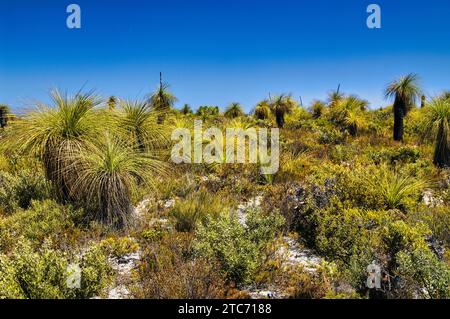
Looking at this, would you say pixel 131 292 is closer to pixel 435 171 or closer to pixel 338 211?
pixel 338 211

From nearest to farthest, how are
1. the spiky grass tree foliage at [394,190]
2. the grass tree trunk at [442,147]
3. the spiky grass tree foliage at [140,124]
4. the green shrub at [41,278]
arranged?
the green shrub at [41,278], the spiky grass tree foliage at [394,190], the spiky grass tree foliage at [140,124], the grass tree trunk at [442,147]

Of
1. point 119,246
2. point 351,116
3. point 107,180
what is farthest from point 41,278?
point 351,116

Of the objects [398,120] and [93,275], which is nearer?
[93,275]

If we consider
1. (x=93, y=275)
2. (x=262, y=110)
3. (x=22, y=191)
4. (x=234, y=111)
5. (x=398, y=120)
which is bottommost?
(x=93, y=275)

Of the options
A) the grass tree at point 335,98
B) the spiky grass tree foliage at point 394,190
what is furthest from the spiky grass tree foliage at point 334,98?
the spiky grass tree foliage at point 394,190

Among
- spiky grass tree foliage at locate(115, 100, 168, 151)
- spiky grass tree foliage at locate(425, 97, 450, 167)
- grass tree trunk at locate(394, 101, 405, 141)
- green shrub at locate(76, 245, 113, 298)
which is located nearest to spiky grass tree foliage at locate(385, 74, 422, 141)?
grass tree trunk at locate(394, 101, 405, 141)

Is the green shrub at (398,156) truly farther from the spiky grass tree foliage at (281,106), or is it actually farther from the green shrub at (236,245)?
the spiky grass tree foliage at (281,106)

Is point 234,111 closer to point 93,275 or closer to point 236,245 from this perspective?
point 236,245

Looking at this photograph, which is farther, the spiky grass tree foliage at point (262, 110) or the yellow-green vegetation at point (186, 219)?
the spiky grass tree foliage at point (262, 110)

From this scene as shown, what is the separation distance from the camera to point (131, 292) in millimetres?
4234

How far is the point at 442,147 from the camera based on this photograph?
1060 cm

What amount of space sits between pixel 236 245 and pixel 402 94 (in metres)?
13.3

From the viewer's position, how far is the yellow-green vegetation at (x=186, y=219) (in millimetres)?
4137

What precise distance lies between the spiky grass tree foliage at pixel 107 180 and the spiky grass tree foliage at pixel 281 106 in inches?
647
